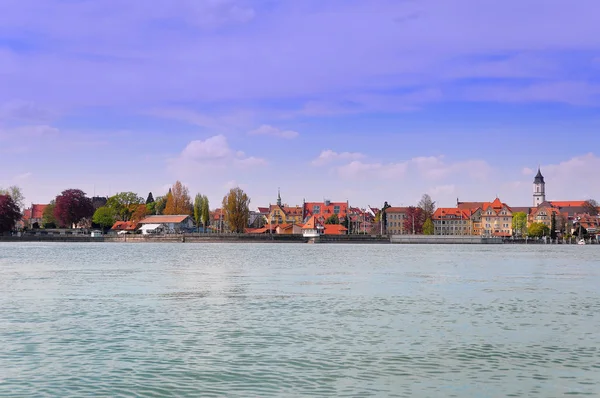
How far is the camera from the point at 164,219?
574ft

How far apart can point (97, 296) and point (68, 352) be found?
13.7 meters

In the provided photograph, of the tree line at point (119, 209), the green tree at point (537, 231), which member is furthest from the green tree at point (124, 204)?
the green tree at point (537, 231)

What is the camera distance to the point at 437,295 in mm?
33312

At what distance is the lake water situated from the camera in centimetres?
1466

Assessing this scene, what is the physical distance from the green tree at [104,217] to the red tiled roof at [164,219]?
12255mm

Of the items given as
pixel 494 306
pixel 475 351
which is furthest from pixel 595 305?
pixel 475 351

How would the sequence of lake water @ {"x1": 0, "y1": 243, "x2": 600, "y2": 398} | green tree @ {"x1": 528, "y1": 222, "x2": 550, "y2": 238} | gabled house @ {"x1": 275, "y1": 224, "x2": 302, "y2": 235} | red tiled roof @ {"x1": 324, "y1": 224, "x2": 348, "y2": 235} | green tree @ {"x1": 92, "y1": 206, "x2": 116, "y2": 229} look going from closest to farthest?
1. lake water @ {"x1": 0, "y1": 243, "x2": 600, "y2": 398}
2. gabled house @ {"x1": 275, "y1": 224, "x2": 302, "y2": 235}
3. red tiled roof @ {"x1": 324, "y1": 224, "x2": 348, "y2": 235}
4. green tree @ {"x1": 528, "y1": 222, "x2": 550, "y2": 238}
5. green tree @ {"x1": 92, "y1": 206, "x2": 116, "y2": 229}

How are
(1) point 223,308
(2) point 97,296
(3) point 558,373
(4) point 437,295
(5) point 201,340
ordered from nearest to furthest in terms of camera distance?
(3) point 558,373 → (5) point 201,340 → (1) point 223,308 → (2) point 97,296 → (4) point 437,295

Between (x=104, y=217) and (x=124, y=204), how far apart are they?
678cm

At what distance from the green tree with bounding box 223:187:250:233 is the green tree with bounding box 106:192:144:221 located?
41.4 meters

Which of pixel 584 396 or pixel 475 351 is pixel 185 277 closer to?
pixel 475 351

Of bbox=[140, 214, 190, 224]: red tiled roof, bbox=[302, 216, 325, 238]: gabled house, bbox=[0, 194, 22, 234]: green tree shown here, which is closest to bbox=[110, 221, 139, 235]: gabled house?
bbox=[140, 214, 190, 224]: red tiled roof

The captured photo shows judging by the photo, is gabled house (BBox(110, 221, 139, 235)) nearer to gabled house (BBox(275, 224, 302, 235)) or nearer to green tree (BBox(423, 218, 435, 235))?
gabled house (BBox(275, 224, 302, 235))

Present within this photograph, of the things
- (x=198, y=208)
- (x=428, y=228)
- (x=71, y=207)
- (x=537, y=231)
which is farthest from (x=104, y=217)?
(x=537, y=231)
